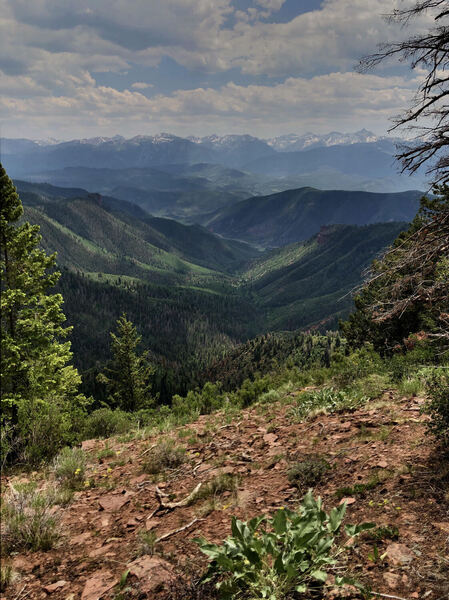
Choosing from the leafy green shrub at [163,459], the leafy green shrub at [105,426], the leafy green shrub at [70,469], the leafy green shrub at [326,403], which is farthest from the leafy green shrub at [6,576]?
the leafy green shrub at [105,426]

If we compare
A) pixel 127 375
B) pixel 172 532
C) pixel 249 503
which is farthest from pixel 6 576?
pixel 127 375

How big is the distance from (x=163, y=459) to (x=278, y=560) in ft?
19.3

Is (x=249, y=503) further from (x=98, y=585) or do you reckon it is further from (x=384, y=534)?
(x=98, y=585)

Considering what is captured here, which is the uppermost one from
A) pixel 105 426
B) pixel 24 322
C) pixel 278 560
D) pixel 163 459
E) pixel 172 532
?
pixel 24 322

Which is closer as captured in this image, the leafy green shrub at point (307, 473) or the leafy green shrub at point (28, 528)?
the leafy green shrub at point (28, 528)

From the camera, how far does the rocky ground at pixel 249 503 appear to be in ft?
14.1

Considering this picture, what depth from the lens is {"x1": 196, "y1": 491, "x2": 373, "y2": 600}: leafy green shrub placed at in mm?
3574

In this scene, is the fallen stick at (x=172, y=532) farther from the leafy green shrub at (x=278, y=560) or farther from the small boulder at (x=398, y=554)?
the small boulder at (x=398, y=554)

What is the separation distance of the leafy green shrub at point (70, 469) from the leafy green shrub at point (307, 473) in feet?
17.1

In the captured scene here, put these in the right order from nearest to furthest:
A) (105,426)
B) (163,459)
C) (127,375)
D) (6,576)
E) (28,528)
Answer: (6,576)
(28,528)
(163,459)
(105,426)
(127,375)

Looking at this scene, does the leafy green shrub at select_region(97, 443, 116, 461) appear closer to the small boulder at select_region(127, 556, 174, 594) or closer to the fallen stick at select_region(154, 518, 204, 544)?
the fallen stick at select_region(154, 518, 204, 544)

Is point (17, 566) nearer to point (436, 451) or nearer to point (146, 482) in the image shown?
point (146, 482)

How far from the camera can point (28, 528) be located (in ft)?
18.9

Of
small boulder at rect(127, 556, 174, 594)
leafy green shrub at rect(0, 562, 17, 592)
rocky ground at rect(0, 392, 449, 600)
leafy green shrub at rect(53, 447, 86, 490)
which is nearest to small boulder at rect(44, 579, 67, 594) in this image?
rocky ground at rect(0, 392, 449, 600)
